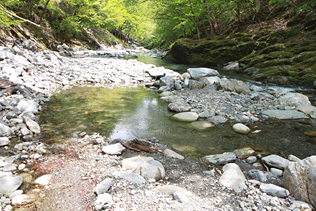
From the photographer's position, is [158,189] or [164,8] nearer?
[158,189]

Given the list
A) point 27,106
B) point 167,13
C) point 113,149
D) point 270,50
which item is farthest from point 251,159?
point 167,13

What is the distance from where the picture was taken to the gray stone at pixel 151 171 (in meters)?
2.41

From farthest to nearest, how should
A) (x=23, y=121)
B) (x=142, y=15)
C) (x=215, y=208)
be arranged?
(x=142, y=15) → (x=23, y=121) → (x=215, y=208)

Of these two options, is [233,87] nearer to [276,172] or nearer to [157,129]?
[157,129]

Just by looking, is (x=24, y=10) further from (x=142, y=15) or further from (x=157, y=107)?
(x=142, y=15)

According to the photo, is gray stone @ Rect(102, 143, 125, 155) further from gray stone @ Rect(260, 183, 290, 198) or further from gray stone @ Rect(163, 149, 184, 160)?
gray stone @ Rect(260, 183, 290, 198)

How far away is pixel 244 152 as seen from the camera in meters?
3.23

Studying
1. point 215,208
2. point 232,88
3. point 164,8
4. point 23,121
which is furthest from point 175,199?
point 164,8

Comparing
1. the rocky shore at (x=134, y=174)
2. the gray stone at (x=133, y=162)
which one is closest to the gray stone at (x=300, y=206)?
the rocky shore at (x=134, y=174)

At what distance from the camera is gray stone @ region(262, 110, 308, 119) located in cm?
489

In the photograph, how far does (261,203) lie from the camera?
198 centimetres

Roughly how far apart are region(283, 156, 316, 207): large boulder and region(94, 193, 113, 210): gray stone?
211cm

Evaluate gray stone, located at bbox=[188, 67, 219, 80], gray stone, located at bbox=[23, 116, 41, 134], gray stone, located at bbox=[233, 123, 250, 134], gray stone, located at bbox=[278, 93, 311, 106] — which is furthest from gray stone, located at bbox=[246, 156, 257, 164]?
gray stone, located at bbox=[188, 67, 219, 80]

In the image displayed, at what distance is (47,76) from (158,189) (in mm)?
8086
